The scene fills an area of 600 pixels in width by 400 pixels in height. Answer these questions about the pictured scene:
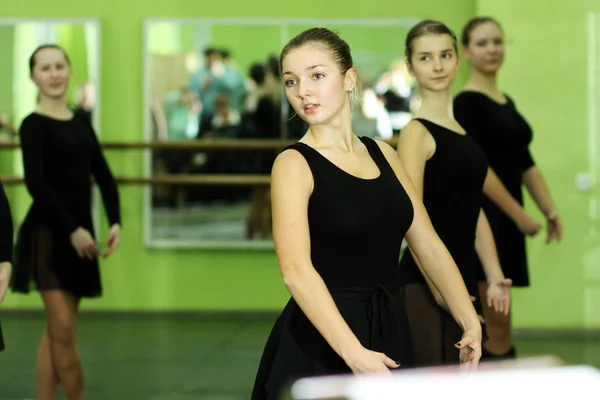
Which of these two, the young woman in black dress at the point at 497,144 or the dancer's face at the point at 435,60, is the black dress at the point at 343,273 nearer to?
the dancer's face at the point at 435,60

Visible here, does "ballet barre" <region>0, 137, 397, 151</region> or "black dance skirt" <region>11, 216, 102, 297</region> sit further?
"ballet barre" <region>0, 137, 397, 151</region>

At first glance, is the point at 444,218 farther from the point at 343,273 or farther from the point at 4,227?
the point at 4,227

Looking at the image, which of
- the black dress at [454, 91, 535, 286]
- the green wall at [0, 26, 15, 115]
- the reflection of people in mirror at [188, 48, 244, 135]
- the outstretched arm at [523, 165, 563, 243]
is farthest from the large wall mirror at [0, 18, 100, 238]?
the black dress at [454, 91, 535, 286]

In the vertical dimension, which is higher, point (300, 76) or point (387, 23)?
point (387, 23)

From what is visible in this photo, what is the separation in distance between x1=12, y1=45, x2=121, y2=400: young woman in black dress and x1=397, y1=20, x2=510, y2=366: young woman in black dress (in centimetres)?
168

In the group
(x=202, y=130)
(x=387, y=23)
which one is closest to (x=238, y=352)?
(x=202, y=130)

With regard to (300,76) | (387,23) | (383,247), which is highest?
(387,23)

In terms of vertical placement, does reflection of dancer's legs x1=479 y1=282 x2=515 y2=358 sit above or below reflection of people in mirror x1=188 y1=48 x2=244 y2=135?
below

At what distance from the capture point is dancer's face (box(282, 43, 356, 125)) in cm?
253

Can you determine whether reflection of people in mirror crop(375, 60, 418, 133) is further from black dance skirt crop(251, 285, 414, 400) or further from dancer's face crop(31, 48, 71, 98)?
black dance skirt crop(251, 285, 414, 400)

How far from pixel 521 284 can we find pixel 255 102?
4.09 meters

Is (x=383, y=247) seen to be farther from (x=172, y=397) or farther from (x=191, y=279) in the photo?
(x=191, y=279)

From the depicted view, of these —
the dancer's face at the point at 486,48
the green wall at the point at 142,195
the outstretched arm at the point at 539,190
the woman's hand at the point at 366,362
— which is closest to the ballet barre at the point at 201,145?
the green wall at the point at 142,195

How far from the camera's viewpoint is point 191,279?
845cm
